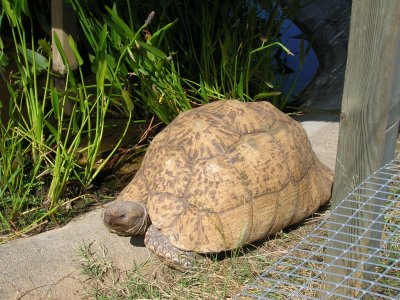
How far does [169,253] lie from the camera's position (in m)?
3.25

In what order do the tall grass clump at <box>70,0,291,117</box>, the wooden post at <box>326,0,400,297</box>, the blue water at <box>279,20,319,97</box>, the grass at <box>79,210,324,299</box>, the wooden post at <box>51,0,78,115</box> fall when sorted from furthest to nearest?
the blue water at <box>279,20,319,97</box>
the wooden post at <box>51,0,78,115</box>
the tall grass clump at <box>70,0,291,117</box>
the grass at <box>79,210,324,299</box>
the wooden post at <box>326,0,400,297</box>

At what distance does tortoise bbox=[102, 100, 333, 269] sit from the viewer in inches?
130

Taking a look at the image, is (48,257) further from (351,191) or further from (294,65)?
(294,65)

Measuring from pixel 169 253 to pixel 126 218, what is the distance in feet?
0.90

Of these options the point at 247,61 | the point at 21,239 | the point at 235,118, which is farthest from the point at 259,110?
the point at 21,239

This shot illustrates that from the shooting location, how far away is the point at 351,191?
102 inches

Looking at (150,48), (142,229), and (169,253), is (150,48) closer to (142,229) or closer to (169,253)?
(142,229)

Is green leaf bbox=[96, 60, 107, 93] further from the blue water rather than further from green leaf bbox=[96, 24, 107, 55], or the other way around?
the blue water

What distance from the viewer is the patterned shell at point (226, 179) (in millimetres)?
3303

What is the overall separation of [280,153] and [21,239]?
1437 mm

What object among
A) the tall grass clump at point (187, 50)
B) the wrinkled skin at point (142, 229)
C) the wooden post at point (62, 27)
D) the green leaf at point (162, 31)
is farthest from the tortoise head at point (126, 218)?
the wooden post at point (62, 27)

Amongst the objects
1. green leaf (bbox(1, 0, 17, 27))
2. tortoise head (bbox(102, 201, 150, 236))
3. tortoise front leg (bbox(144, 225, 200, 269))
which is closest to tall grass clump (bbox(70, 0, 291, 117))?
green leaf (bbox(1, 0, 17, 27))

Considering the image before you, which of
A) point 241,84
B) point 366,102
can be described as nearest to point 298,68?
point 241,84

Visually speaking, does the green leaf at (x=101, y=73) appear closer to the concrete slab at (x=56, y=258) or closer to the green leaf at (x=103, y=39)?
the green leaf at (x=103, y=39)
